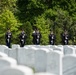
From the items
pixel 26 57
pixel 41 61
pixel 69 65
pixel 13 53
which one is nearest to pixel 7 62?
pixel 69 65

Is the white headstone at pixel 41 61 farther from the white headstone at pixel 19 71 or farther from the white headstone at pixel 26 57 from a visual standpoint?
the white headstone at pixel 19 71

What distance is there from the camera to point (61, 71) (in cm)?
870

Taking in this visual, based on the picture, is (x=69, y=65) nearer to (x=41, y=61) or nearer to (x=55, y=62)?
(x=55, y=62)

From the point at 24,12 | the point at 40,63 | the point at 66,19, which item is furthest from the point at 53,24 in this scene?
the point at 40,63

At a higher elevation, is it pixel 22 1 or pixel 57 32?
pixel 22 1

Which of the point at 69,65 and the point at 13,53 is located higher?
the point at 69,65

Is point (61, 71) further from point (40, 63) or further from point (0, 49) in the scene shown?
point (0, 49)

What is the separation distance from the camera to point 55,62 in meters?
8.86

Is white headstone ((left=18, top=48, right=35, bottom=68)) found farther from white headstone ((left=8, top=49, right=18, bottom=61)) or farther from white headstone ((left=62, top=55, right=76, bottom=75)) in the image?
white headstone ((left=62, top=55, right=76, bottom=75))

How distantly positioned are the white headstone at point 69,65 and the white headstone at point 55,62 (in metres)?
0.11

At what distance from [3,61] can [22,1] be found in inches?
2083

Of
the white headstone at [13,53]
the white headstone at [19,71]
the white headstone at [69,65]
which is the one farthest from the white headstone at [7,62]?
the white headstone at [13,53]

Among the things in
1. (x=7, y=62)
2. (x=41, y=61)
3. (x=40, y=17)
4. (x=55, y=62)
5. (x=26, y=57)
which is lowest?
(x=26, y=57)

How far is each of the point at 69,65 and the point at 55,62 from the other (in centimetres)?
41
